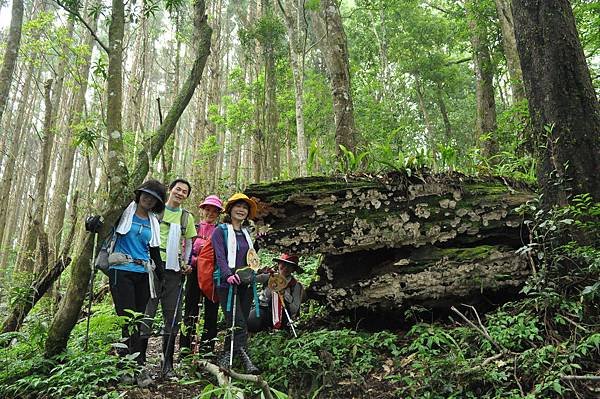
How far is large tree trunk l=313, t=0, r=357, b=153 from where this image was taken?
7.12 meters

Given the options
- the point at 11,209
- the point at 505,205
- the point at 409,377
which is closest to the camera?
the point at 409,377

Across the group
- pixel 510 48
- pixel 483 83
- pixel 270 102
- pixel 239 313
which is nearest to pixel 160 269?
pixel 239 313

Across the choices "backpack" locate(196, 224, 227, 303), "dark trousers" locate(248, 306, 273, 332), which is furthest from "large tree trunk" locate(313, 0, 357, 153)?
"backpack" locate(196, 224, 227, 303)

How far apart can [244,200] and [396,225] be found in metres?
1.79

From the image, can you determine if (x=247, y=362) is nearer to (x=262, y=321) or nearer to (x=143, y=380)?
(x=143, y=380)

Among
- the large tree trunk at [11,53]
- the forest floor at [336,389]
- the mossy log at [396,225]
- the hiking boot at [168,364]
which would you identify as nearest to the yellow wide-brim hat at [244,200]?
the mossy log at [396,225]

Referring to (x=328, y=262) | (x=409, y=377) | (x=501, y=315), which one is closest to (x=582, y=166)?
(x=501, y=315)

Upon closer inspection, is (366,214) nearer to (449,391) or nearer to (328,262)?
(328,262)

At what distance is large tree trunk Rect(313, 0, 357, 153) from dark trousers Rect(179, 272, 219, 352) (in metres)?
3.11

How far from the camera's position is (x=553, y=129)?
4059mm

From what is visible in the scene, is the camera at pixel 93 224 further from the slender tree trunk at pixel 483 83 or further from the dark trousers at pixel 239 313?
the slender tree trunk at pixel 483 83

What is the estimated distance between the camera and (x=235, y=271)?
4625 millimetres

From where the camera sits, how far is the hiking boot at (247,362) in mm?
4312

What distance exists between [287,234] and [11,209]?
26.6 metres
